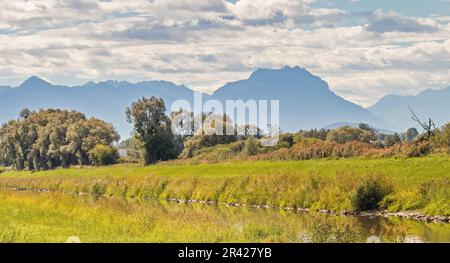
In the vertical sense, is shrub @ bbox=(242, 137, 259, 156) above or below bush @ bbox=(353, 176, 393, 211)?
below

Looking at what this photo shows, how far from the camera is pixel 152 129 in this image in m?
120

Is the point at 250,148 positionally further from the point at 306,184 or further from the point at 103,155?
the point at 306,184

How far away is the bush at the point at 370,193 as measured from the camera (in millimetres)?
46781

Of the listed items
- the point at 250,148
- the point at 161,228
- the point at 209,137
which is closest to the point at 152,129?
the point at 209,137

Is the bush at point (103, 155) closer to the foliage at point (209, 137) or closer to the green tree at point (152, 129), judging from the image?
the green tree at point (152, 129)

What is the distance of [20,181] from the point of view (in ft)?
388

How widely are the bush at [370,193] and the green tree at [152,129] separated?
233 feet

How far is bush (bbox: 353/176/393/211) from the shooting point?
153 ft

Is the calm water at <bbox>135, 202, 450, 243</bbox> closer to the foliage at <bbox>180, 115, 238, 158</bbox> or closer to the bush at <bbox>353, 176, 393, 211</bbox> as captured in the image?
the bush at <bbox>353, 176, 393, 211</bbox>

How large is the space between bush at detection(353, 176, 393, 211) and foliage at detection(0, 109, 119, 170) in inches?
3818

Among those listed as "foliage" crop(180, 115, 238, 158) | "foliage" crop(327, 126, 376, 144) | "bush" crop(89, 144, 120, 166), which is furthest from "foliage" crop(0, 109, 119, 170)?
"foliage" crop(327, 126, 376, 144)

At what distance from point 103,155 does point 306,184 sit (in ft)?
271

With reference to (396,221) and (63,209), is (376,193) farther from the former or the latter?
(63,209)

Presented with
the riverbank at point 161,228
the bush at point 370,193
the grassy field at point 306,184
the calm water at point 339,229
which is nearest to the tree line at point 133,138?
the grassy field at point 306,184
